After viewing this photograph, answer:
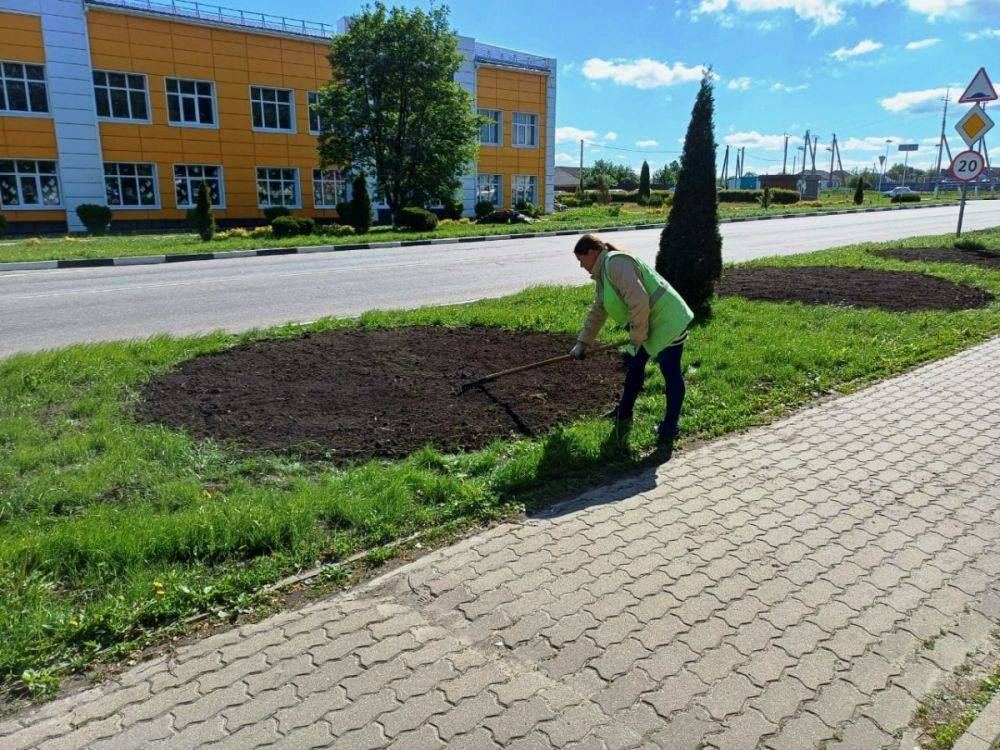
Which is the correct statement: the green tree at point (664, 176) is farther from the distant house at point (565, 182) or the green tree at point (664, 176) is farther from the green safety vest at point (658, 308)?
the green safety vest at point (658, 308)

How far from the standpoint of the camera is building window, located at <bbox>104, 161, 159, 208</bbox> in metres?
31.3

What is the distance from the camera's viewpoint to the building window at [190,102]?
32.4m

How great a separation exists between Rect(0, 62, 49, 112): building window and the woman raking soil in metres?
32.7

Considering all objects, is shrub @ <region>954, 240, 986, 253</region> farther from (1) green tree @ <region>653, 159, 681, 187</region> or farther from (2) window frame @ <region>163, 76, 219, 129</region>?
(1) green tree @ <region>653, 159, 681, 187</region>

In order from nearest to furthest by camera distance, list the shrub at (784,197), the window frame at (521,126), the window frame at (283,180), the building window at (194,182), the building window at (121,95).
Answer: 1. the building window at (121,95)
2. the building window at (194,182)
3. the window frame at (283,180)
4. the window frame at (521,126)
5. the shrub at (784,197)

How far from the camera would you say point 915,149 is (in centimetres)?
9238

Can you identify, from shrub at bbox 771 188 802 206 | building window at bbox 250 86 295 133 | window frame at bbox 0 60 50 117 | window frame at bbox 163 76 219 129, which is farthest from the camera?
shrub at bbox 771 188 802 206

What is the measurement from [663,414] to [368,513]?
8.88 feet

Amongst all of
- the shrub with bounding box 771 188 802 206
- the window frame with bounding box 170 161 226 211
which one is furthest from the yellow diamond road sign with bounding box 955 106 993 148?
the shrub with bounding box 771 188 802 206

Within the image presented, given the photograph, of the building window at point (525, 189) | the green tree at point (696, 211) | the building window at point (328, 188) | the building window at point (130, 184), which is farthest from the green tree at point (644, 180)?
the green tree at point (696, 211)

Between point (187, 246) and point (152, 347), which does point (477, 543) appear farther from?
point (187, 246)

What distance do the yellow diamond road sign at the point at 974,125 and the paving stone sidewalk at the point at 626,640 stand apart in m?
15.8

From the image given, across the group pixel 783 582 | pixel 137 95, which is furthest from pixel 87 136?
pixel 783 582

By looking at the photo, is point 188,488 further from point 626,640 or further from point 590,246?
point 590,246
